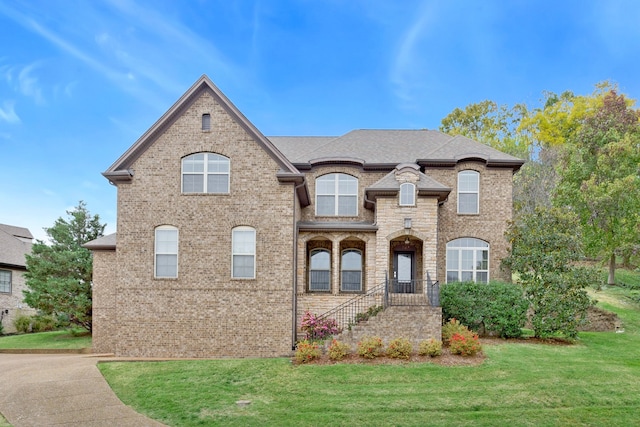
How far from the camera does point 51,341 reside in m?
19.9

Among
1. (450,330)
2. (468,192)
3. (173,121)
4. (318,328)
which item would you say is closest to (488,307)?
(450,330)

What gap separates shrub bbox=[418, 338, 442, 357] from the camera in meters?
12.7

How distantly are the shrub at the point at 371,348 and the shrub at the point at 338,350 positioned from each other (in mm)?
408

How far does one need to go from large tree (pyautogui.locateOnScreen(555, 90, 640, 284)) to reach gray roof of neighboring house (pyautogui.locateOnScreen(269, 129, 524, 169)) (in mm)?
8309

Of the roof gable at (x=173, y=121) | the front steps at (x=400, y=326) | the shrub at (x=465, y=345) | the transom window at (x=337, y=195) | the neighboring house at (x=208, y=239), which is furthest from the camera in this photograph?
the transom window at (x=337, y=195)

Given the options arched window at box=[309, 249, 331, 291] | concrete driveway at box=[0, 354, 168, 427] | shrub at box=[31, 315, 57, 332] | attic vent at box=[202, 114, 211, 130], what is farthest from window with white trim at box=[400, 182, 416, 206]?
shrub at box=[31, 315, 57, 332]

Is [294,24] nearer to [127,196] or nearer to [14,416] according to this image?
[127,196]

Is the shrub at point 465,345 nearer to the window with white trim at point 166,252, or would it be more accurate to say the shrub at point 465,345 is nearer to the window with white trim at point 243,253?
the window with white trim at point 243,253

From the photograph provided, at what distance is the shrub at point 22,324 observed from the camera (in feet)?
81.5

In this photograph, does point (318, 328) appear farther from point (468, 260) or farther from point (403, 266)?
point (468, 260)

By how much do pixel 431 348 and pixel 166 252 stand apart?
894 cm

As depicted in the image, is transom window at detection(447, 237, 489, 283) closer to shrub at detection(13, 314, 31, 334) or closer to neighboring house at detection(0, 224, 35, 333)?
neighboring house at detection(0, 224, 35, 333)

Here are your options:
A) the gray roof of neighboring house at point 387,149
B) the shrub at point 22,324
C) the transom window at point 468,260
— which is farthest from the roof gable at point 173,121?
the shrub at point 22,324

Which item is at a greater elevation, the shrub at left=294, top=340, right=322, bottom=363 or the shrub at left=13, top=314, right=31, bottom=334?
the shrub at left=294, top=340, right=322, bottom=363
